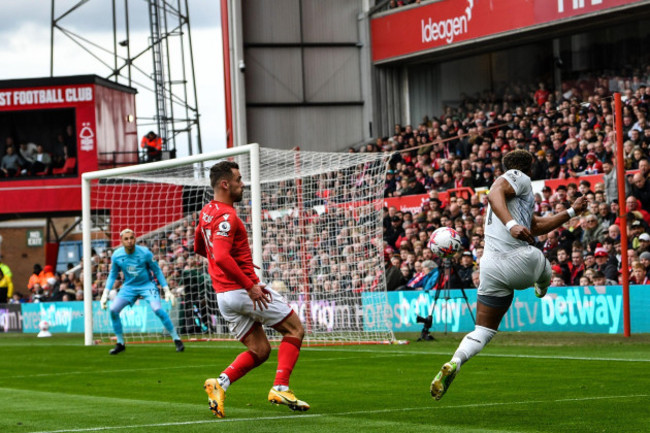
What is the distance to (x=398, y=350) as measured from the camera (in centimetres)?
1694

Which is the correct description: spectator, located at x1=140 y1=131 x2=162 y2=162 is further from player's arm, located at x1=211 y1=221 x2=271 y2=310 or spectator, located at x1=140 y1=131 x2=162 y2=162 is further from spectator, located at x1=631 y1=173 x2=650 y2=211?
player's arm, located at x1=211 y1=221 x2=271 y2=310

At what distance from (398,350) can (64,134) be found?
2659 centimetres

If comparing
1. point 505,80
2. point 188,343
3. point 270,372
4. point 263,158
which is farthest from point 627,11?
point 270,372

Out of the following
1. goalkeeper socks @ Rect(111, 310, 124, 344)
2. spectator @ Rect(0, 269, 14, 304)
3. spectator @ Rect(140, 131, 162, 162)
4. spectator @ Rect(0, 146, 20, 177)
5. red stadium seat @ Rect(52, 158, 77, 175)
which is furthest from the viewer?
spectator @ Rect(0, 146, 20, 177)

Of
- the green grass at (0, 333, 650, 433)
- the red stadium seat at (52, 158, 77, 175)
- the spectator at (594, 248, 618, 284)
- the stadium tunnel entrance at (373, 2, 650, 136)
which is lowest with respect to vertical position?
the green grass at (0, 333, 650, 433)

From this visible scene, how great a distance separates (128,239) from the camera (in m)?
18.3

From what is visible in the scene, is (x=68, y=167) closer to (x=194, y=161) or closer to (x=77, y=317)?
(x=77, y=317)

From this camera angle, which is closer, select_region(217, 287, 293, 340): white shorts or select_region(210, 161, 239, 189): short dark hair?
select_region(217, 287, 293, 340): white shorts

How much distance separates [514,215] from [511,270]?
1.57 feet

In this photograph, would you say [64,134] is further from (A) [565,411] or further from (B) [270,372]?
(A) [565,411]

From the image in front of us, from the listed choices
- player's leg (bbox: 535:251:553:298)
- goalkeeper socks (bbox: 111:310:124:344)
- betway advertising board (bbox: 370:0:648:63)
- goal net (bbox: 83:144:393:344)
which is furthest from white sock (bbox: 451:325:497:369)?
betway advertising board (bbox: 370:0:648:63)

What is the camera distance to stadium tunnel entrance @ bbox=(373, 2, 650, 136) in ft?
102

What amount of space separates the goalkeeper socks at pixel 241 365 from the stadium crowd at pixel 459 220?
1004 cm

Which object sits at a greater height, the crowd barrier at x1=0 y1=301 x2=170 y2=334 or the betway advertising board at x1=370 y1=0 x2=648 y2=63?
the betway advertising board at x1=370 y1=0 x2=648 y2=63
